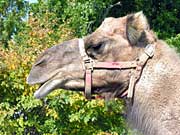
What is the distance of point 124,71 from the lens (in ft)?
16.1

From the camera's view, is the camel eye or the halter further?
the camel eye

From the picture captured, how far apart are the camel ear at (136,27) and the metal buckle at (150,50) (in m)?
0.12

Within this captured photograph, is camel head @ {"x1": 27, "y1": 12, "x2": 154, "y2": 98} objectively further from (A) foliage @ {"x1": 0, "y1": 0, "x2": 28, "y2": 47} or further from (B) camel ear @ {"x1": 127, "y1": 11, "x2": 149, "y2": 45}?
(A) foliage @ {"x1": 0, "y1": 0, "x2": 28, "y2": 47}

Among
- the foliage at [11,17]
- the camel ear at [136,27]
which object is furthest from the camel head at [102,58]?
the foliage at [11,17]

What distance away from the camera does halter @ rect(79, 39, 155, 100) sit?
4.84 m

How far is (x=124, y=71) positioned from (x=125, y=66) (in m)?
0.05

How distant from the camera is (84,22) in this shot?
1736cm

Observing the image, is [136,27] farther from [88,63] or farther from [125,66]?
[88,63]

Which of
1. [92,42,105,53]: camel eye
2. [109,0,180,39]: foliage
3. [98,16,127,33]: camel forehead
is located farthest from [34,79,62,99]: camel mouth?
[109,0,180,39]: foliage

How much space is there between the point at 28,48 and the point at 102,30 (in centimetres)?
700

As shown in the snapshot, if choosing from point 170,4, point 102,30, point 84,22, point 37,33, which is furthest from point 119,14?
point 102,30

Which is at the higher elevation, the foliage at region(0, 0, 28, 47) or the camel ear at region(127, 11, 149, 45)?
the camel ear at region(127, 11, 149, 45)

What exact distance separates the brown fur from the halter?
4 centimetres

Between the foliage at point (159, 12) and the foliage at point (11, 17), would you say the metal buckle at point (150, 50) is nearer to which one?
the foliage at point (159, 12)
